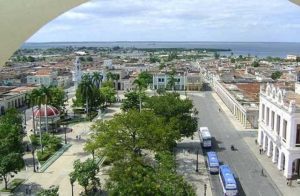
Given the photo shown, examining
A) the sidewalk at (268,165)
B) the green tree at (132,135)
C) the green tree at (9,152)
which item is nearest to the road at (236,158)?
the sidewalk at (268,165)

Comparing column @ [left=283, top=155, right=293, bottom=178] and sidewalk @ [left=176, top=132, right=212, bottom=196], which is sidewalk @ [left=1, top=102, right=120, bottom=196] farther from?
column @ [left=283, top=155, right=293, bottom=178]

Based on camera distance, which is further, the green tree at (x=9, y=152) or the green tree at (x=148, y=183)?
the green tree at (x=9, y=152)

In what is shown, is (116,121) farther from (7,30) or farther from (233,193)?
(7,30)

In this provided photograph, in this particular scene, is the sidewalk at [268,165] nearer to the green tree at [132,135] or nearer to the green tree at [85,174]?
the green tree at [132,135]

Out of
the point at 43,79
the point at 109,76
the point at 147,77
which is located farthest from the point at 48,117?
the point at 43,79

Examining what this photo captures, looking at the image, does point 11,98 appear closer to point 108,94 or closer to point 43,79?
point 108,94

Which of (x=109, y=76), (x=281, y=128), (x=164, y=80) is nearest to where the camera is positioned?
(x=281, y=128)
